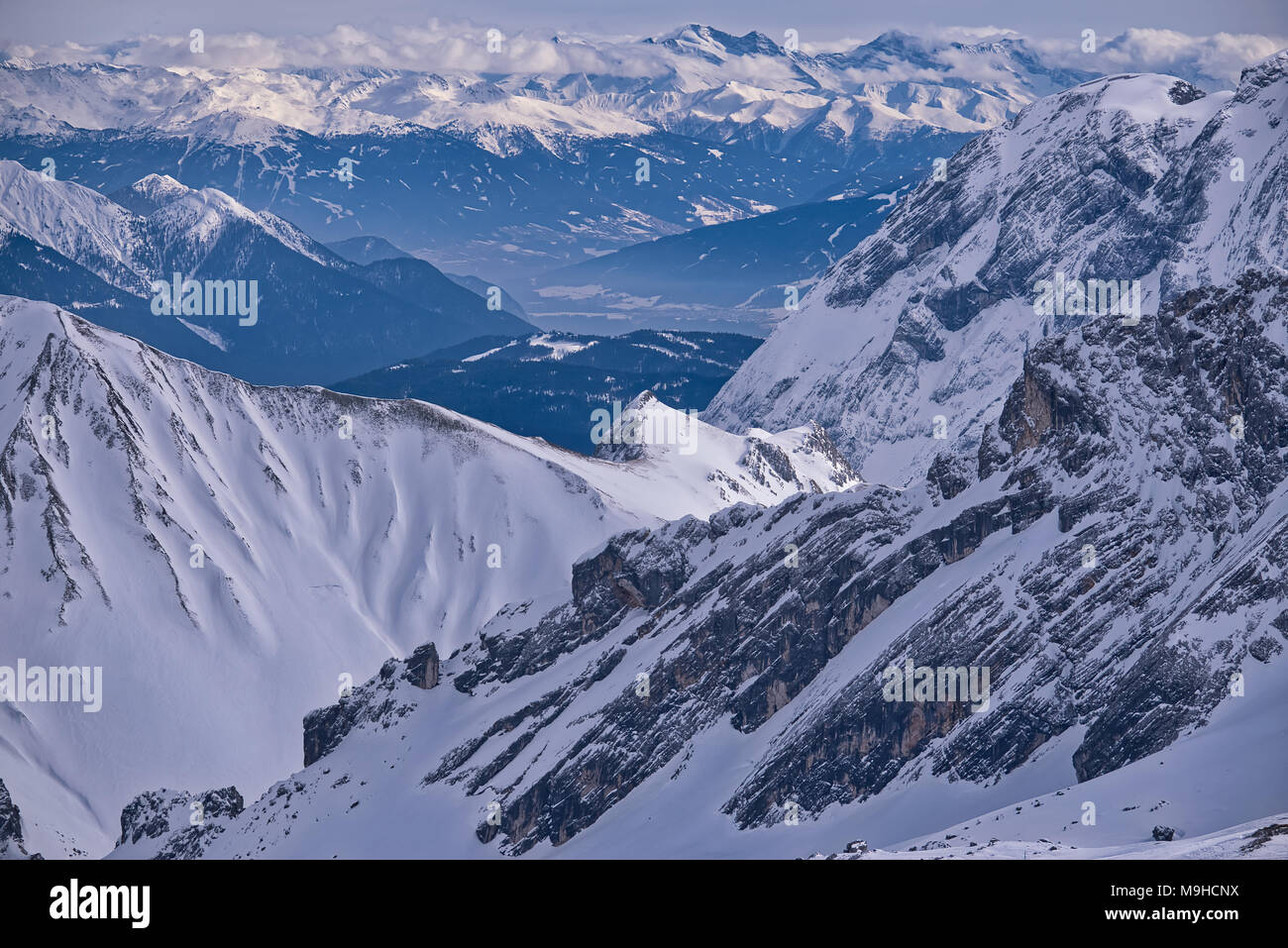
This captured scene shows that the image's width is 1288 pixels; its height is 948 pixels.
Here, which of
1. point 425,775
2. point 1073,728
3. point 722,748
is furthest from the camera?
point 425,775

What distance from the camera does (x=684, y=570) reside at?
19662 cm

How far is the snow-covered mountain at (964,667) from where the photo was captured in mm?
126812

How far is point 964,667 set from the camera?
14900cm

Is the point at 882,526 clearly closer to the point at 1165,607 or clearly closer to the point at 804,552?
the point at 804,552

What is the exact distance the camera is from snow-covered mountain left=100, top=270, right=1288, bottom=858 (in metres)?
127

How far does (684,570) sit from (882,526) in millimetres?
30455

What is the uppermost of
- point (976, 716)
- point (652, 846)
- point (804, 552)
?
point (804, 552)

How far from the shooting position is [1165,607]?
14112cm

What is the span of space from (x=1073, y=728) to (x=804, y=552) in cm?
4331

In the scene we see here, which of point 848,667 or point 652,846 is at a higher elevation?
point 848,667
